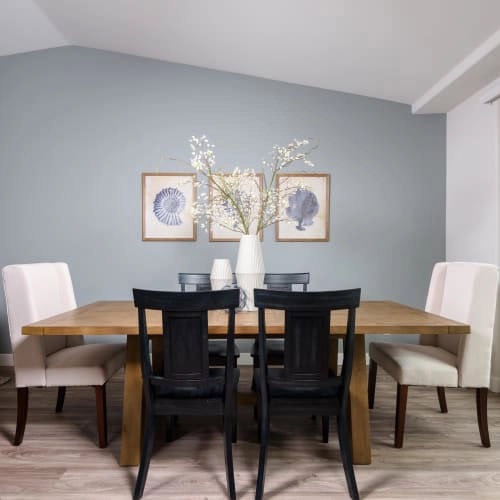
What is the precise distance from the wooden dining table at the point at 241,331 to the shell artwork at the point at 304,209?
1.74 m

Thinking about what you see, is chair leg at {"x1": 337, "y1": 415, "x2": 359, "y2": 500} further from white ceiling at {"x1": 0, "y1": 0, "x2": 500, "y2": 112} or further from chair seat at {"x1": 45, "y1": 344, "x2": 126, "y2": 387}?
white ceiling at {"x1": 0, "y1": 0, "x2": 500, "y2": 112}

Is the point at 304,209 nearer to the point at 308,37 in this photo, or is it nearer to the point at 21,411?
the point at 308,37

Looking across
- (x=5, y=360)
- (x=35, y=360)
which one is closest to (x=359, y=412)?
(x=35, y=360)

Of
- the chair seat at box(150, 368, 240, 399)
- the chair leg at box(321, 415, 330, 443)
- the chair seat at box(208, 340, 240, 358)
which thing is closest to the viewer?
the chair seat at box(150, 368, 240, 399)

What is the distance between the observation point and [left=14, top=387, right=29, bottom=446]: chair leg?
A: 2217mm

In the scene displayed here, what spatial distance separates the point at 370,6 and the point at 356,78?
3.34 feet

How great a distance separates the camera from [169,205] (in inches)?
154

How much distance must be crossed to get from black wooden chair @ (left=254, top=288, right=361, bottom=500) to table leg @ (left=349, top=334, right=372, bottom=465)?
0.29 metres

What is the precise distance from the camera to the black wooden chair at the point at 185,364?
1.64 metres

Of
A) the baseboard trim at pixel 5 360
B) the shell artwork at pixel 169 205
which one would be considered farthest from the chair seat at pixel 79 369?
the baseboard trim at pixel 5 360

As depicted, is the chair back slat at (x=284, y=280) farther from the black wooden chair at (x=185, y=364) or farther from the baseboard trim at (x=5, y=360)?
the baseboard trim at (x=5, y=360)

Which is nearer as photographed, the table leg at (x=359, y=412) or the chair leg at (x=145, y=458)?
the chair leg at (x=145, y=458)

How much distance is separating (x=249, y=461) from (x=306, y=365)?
70 cm

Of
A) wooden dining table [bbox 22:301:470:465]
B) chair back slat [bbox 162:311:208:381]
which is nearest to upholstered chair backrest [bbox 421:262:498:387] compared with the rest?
wooden dining table [bbox 22:301:470:465]
